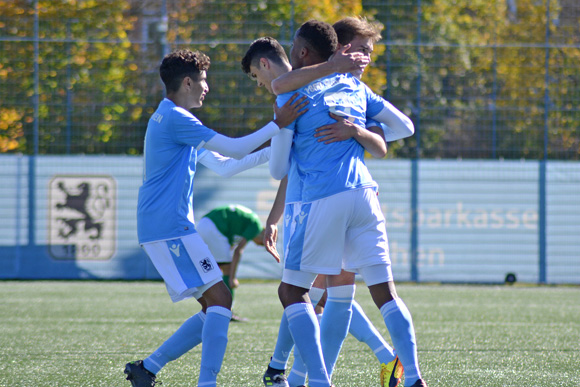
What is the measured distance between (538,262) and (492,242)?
0.79 metres

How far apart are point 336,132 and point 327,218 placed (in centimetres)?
39

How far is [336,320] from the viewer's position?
414 centimetres

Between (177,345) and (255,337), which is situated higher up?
(177,345)

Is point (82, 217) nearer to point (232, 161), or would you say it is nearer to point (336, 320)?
point (232, 161)

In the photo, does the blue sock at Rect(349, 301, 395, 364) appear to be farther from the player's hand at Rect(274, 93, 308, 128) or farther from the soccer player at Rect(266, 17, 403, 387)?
the player's hand at Rect(274, 93, 308, 128)

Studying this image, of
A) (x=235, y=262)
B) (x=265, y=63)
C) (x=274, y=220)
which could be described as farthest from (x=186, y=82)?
(x=235, y=262)

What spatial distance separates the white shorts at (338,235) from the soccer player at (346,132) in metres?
0.30

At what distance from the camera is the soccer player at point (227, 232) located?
7.46 meters

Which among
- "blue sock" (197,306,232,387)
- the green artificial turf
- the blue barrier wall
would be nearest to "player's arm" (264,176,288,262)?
"blue sock" (197,306,232,387)

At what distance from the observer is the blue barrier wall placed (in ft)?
42.0

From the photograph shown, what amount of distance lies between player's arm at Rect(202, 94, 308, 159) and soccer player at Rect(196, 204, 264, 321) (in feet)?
11.4

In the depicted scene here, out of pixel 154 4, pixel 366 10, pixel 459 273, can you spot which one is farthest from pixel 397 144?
pixel 154 4

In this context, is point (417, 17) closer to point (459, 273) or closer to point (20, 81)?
point (459, 273)

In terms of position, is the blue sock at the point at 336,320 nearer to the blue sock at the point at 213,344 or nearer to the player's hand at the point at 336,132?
the blue sock at the point at 213,344
